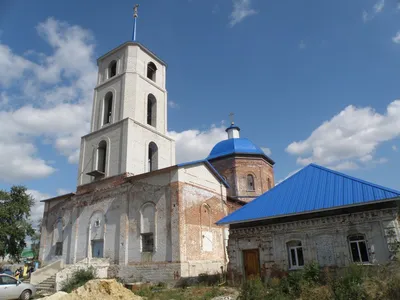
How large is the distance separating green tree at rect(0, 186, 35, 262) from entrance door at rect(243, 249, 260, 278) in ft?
66.3

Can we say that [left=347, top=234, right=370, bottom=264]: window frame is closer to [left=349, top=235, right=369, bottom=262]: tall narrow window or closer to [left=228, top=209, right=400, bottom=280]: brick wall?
[left=349, top=235, right=369, bottom=262]: tall narrow window

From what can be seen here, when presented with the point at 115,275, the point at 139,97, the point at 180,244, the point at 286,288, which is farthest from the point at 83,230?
the point at 286,288

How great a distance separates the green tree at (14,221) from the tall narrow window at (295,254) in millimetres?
22409

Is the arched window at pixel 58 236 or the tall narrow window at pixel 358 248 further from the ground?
the arched window at pixel 58 236

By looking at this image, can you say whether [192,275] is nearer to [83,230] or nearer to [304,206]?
[304,206]

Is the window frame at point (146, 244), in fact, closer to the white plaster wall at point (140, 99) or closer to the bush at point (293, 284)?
the white plaster wall at point (140, 99)

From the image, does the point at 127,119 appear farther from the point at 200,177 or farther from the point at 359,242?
the point at 359,242

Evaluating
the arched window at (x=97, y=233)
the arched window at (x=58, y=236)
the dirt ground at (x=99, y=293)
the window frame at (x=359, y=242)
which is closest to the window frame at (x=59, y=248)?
the arched window at (x=58, y=236)

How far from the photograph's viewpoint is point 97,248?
20.6 meters

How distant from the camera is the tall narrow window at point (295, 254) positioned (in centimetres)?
1391

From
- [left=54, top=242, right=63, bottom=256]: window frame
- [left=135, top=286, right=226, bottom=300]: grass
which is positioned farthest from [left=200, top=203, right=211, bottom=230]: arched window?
[left=54, top=242, right=63, bottom=256]: window frame

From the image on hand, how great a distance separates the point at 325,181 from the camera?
15.2 m

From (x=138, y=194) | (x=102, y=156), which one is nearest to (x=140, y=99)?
(x=102, y=156)

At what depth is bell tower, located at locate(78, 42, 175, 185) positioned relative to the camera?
21.6 m
